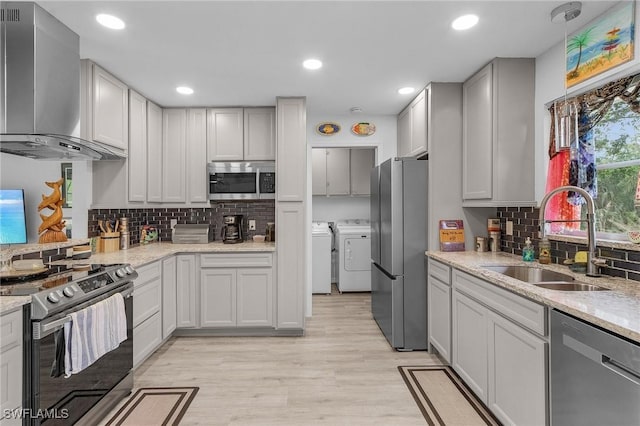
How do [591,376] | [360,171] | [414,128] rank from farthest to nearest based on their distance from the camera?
[360,171]
[414,128]
[591,376]

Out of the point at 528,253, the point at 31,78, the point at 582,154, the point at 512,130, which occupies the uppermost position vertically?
the point at 31,78

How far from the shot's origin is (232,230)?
3848mm

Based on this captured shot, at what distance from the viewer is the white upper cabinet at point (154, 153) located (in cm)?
363

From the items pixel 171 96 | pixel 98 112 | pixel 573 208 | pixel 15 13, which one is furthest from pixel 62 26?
pixel 573 208

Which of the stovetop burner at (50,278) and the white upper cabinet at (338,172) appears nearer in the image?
the stovetop burner at (50,278)

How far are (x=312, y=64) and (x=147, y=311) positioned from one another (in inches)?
92.1

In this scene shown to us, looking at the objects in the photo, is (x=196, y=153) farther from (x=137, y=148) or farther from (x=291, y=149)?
(x=291, y=149)

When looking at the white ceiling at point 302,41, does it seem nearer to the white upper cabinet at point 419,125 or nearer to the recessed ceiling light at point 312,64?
the recessed ceiling light at point 312,64

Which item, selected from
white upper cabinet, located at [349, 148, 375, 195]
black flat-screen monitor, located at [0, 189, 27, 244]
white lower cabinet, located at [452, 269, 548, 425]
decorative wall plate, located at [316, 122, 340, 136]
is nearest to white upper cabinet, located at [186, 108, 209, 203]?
decorative wall plate, located at [316, 122, 340, 136]

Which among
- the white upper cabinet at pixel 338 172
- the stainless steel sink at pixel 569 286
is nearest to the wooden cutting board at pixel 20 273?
the stainless steel sink at pixel 569 286

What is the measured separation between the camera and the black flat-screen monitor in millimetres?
2410

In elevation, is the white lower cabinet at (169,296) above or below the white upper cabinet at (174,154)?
below

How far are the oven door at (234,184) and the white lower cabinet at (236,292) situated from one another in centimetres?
70

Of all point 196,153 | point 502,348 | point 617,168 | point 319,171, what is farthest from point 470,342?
point 319,171
